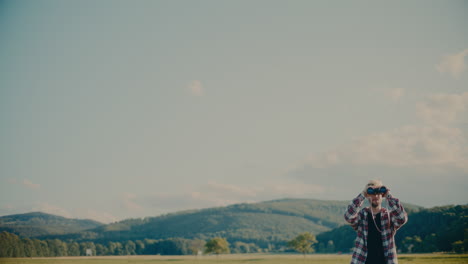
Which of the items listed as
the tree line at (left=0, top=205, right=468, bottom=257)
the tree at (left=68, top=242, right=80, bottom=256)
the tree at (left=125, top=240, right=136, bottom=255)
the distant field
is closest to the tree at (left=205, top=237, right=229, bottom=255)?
the distant field

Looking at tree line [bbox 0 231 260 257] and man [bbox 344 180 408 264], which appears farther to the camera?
tree line [bbox 0 231 260 257]

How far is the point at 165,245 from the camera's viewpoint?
170m

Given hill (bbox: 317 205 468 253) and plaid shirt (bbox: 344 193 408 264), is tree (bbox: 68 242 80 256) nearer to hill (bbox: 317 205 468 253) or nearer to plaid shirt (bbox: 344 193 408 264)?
hill (bbox: 317 205 468 253)

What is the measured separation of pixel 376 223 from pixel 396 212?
1.07ft

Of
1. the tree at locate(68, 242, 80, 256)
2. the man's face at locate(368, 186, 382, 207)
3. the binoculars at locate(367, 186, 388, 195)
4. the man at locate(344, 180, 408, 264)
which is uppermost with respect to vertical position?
the binoculars at locate(367, 186, 388, 195)

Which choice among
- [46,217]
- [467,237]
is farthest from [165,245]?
[467,237]

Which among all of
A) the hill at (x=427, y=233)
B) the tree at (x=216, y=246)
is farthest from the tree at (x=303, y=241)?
the hill at (x=427, y=233)

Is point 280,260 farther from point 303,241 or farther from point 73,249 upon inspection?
point 73,249

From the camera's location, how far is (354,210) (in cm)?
619

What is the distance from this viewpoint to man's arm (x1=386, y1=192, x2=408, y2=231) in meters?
6.09

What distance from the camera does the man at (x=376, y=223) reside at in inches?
238

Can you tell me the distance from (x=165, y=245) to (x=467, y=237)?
124 metres

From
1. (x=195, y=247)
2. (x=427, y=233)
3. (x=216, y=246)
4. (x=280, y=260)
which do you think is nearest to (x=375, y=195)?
(x=280, y=260)

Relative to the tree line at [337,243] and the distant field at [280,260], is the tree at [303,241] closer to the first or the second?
the tree line at [337,243]
